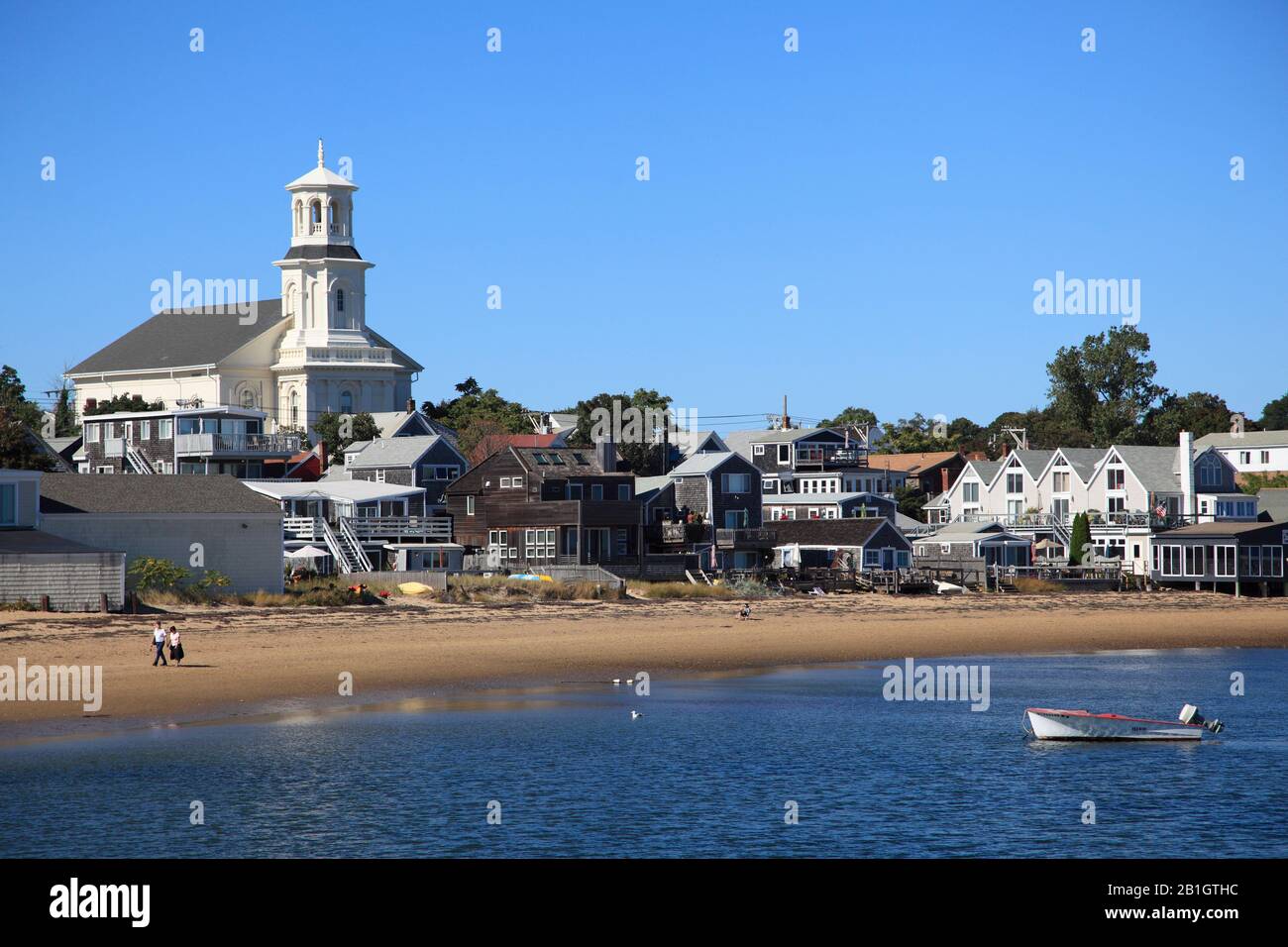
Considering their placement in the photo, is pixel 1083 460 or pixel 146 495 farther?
pixel 1083 460

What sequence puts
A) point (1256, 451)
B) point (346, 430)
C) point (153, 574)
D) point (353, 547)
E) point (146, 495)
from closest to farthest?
point (153, 574) → point (146, 495) → point (353, 547) → point (346, 430) → point (1256, 451)

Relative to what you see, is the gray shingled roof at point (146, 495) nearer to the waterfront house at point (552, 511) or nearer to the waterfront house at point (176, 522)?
the waterfront house at point (176, 522)

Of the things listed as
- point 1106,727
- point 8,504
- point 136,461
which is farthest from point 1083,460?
point 8,504

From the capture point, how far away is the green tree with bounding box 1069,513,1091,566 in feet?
300

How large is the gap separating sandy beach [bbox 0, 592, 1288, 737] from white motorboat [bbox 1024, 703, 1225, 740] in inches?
563

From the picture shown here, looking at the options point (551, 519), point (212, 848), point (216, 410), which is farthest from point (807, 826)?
point (216, 410)

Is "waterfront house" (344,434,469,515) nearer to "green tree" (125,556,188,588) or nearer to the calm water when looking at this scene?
"green tree" (125,556,188,588)

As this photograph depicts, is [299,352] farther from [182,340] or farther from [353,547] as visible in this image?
[353,547]

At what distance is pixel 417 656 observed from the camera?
1866 inches

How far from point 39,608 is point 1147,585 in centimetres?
5850

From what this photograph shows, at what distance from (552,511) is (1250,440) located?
76.1 m

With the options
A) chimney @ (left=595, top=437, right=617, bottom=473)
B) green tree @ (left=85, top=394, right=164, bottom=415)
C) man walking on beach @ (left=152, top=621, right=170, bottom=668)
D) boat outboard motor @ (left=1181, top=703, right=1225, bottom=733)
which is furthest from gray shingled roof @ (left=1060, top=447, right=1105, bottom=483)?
man walking on beach @ (left=152, top=621, right=170, bottom=668)

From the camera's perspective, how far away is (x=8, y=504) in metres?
55.8
